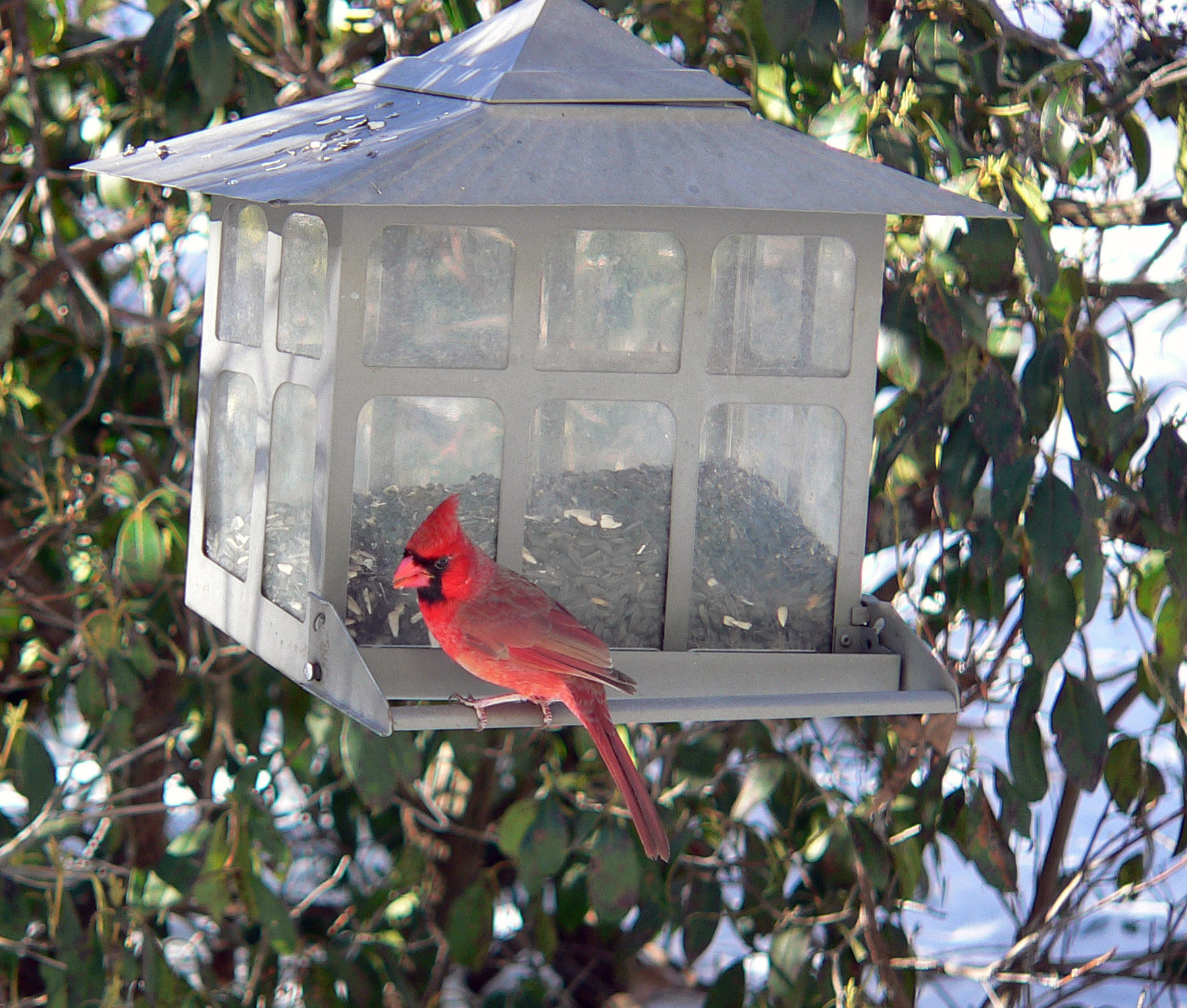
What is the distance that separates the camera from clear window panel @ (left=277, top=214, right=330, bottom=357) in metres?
1.84

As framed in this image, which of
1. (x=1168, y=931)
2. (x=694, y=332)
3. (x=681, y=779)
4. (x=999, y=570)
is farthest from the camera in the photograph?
(x=681, y=779)

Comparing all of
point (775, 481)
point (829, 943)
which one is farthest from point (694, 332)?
point (829, 943)

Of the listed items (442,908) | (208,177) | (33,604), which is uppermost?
(208,177)

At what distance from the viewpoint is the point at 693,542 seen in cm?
191

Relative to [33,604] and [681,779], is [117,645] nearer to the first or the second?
[33,604]

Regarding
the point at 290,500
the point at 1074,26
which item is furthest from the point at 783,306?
the point at 1074,26

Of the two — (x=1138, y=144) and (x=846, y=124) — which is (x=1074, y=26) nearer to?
(x=1138, y=144)

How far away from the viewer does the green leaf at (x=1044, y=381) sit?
2.21 metres

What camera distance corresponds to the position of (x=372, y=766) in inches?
90.6

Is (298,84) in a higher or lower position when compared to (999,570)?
higher

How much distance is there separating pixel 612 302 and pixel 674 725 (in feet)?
5.91

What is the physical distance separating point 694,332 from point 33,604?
2.06 m

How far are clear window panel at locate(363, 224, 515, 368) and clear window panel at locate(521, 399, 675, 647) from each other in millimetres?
125

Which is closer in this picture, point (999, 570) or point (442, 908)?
point (999, 570)
